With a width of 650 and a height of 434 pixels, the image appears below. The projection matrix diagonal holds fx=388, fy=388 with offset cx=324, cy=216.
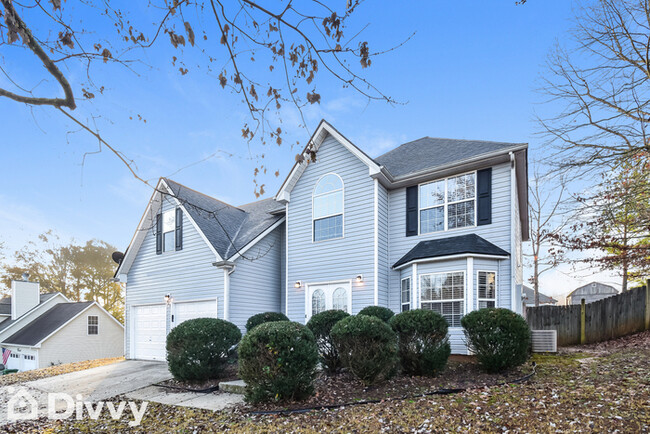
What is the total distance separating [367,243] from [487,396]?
558 cm

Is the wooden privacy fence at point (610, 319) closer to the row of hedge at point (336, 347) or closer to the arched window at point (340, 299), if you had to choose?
the row of hedge at point (336, 347)

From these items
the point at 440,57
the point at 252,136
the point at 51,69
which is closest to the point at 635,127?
the point at 440,57

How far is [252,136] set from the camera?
437cm

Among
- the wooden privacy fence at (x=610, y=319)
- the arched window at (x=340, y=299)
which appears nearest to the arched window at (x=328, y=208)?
the arched window at (x=340, y=299)

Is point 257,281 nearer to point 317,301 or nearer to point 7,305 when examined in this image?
point 317,301

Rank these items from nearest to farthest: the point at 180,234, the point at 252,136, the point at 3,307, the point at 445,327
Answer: the point at 252,136
the point at 445,327
the point at 180,234
the point at 3,307

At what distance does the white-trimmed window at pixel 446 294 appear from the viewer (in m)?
9.56

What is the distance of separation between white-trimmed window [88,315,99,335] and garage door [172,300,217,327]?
47.9 feet

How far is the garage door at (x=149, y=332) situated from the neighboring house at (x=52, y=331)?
38.1 ft

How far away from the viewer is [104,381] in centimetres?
986

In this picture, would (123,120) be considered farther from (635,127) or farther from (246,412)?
(635,127)

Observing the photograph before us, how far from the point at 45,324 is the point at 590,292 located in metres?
56.5

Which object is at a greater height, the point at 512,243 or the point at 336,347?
the point at 512,243

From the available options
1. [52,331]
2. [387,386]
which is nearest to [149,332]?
[387,386]
